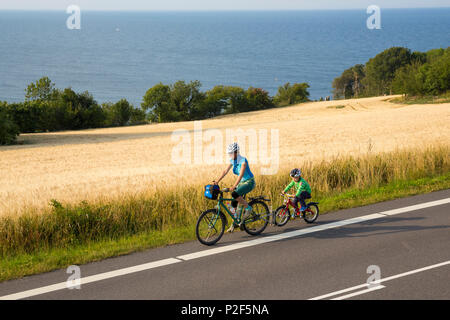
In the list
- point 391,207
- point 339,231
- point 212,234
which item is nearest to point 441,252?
point 339,231

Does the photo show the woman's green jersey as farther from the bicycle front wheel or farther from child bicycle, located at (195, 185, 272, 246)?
the bicycle front wheel

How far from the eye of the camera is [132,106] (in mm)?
89812

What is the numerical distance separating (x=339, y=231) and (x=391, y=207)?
2343 millimetres

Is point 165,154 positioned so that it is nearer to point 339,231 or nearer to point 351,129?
point 351,129

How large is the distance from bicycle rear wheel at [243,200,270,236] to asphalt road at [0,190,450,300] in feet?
0.54

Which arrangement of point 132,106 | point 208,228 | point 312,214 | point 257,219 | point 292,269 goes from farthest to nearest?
point 132,106 → point 312,214 → point 257,219 → point 208,228 → point 292,269

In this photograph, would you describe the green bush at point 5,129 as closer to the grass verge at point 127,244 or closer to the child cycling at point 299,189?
the grass verge at point 127,244

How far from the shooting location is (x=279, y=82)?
192m

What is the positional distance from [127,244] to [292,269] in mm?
3469

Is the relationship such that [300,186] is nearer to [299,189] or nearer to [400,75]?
[299,189]

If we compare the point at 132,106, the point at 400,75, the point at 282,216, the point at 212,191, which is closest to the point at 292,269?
the point at 212,191

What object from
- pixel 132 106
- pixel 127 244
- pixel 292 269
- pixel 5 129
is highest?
pixel 132 106

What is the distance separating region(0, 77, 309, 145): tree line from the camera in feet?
244
